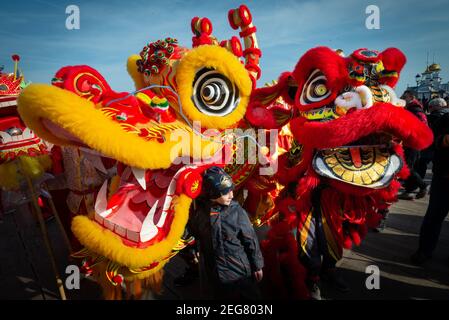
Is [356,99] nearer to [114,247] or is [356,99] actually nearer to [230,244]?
[230,244]

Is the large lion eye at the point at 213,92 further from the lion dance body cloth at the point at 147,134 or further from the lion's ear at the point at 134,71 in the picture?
the lion's ear at the point at 134,71

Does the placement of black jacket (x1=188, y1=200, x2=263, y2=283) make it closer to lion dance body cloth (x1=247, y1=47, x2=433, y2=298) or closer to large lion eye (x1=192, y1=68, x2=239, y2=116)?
lion dance body cloth (x1=247, y1=47, x2=433, y2=298)

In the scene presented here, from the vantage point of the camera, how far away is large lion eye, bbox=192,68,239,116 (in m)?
1.82

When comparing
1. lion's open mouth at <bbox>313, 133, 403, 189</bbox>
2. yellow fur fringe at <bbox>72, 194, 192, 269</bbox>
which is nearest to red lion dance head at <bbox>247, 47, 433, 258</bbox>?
lion's open mouth at <bbox>313, 133, 403, 189</bbox>

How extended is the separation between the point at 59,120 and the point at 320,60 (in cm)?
163

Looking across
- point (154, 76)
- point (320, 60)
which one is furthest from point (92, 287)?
point (320, 60)

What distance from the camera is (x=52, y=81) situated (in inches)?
67.2

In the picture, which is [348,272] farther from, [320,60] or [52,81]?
[52,81]

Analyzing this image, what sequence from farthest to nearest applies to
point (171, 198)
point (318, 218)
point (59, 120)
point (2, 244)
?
point (2, 244) → point (318, 218) → point (171, 198) → point (59, 120)

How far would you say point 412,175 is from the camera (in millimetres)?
4047

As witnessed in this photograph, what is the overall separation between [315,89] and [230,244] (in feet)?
4.07

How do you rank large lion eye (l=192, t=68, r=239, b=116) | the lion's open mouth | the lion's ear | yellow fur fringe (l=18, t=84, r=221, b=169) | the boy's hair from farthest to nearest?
the lion's ear < large lion eye (l=192, t=68, r=239, b=116) < the lion's open mouth < the boy's hair < yellow fur fringe (l=18, t=84, r=221, b=169)

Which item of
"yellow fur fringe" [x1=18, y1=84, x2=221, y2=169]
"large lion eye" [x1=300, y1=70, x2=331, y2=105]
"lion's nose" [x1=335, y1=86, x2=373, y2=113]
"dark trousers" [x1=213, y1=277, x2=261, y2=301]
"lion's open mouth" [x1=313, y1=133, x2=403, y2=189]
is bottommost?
"dark trousers" [x1=213, y1=277, x2=261, y2=301]

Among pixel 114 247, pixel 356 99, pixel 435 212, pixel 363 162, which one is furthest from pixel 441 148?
pixel 114 247
